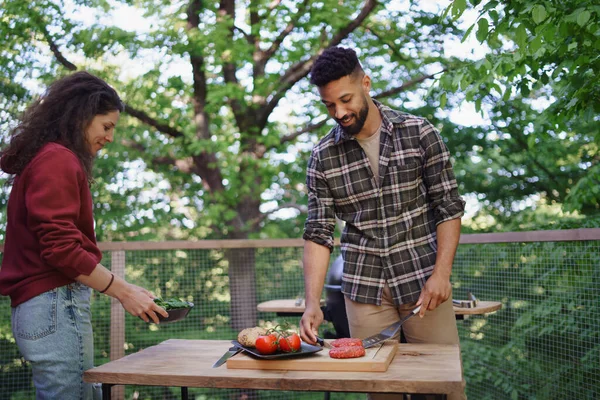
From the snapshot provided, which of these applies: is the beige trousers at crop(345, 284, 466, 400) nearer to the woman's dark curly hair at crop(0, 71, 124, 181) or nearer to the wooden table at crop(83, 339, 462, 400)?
the wooden table at crop(83, 339, 462, 400)

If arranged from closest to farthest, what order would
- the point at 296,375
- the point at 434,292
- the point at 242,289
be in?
the point at 296,375 < the point at 434,292 < the point at 242,289

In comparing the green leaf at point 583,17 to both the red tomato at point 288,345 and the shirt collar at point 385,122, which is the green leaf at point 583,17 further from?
the red tomato at point 288,345

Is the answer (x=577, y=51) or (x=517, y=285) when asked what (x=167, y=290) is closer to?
(x=517, y=285)

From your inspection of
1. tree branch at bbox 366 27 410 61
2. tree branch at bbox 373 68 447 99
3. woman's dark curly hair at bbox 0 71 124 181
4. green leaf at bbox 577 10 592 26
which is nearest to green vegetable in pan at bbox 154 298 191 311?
woman's dark curly hair at bbox 0 71 124 181

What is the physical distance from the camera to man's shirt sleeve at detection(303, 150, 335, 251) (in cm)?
272

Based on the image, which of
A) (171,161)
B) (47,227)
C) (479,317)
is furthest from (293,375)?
(171,161)

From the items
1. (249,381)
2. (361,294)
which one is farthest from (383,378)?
(361,294)

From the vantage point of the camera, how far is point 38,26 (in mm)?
7410

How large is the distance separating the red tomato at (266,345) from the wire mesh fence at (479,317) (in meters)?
2.02

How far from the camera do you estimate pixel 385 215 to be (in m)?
2.59

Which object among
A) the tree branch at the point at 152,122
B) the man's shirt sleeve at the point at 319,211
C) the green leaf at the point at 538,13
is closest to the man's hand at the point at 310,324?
the man's shirt sleeve at the point at 319,211

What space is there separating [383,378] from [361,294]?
27.2 inches

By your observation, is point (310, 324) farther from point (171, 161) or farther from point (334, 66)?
point (171, 161)

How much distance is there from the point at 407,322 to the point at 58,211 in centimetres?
143
